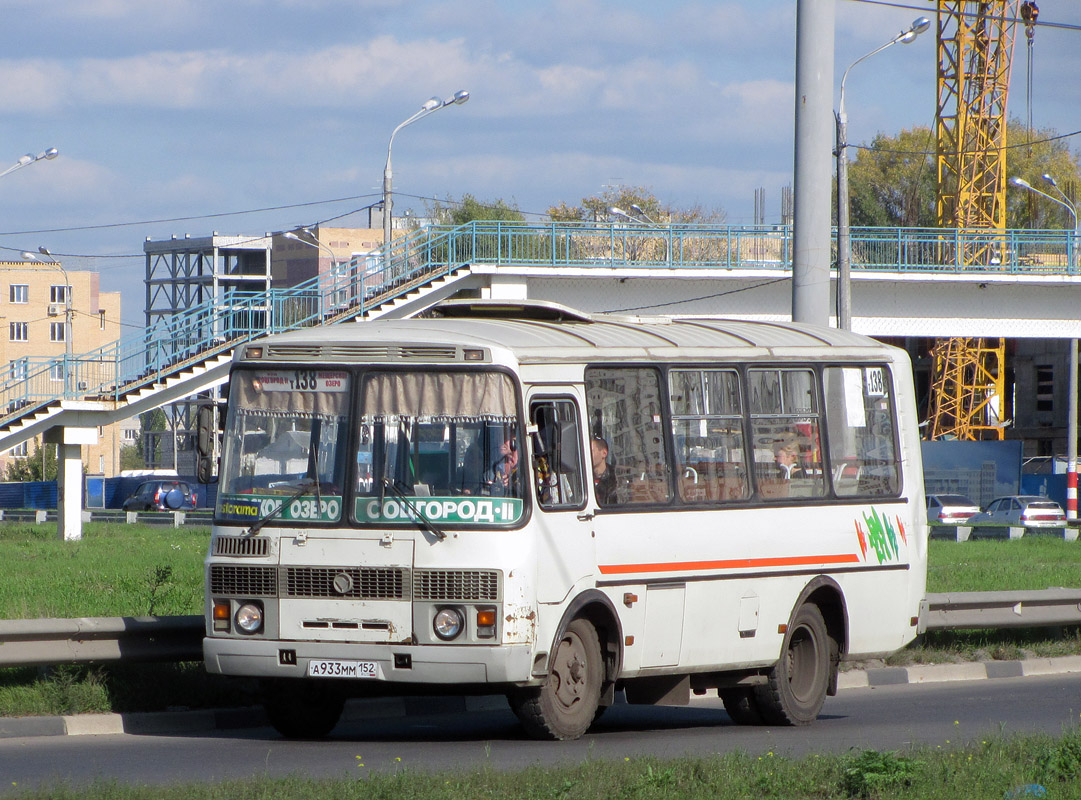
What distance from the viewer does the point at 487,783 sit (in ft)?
25.4

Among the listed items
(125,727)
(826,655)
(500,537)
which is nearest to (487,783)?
(500,537)

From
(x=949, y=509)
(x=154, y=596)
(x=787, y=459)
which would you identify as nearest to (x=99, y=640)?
(x=154, y=596)

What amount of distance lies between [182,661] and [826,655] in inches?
196

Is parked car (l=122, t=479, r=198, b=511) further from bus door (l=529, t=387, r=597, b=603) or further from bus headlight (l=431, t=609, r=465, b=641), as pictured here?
bus headlight (l=431, t=609, r=465, b=641)

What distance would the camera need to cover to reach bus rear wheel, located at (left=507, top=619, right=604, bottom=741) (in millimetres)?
10062

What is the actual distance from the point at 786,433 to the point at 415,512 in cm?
354

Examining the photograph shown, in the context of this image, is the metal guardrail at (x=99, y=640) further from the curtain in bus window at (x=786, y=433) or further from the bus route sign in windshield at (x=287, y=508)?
the curtain in bus window at (x=786, y=433)

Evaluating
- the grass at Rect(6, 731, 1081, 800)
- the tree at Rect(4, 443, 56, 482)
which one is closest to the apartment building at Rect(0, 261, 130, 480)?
the tree at Rect(4, 443, 56, 482)

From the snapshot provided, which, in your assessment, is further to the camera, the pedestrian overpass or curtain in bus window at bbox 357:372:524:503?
the pedestrian overpass

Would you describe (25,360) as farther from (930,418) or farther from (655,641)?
(930,418)

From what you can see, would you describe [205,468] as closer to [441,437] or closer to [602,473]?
[441,437]

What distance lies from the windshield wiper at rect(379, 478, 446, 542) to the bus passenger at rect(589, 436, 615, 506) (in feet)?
4.10

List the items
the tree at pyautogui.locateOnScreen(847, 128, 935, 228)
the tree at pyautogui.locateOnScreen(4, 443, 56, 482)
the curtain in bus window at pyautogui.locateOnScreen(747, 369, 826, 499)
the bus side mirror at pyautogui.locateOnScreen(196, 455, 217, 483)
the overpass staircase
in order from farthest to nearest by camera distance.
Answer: the tree at pyautogui.locateOnScreen(847, 128, 935, 228)
the tree at pyautogui.locateOnScreen(4, 443, 56, 482)
the overpass staircase
the curtain in bus window at pyautogui.locateOnScreen(747, 369, 826, 499)
the bus side mirror at pyautogui.locateOnScreen(196, 455, 217, 483)

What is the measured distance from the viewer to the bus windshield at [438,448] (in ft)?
32.4
